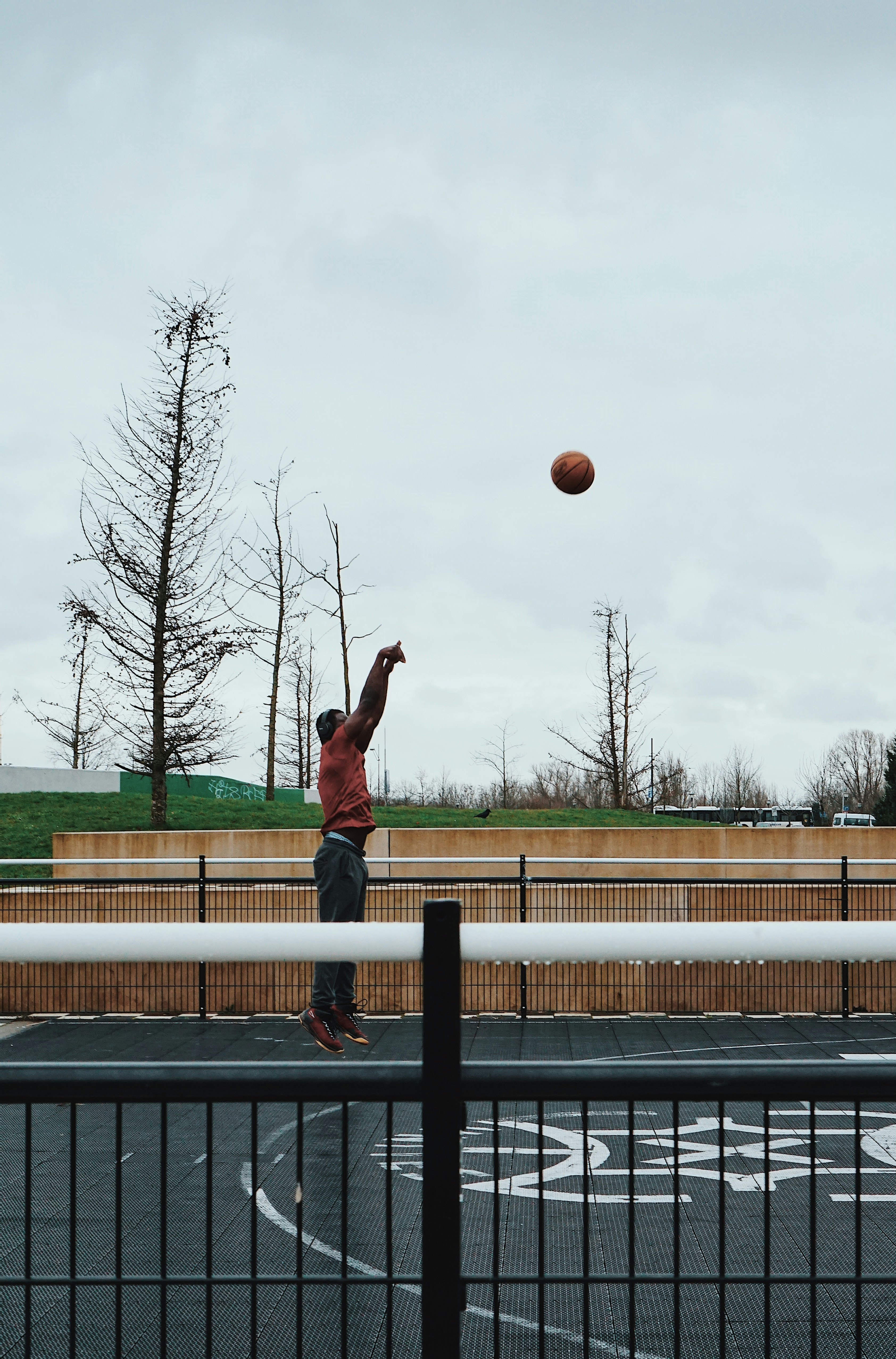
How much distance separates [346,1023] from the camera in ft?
28.2

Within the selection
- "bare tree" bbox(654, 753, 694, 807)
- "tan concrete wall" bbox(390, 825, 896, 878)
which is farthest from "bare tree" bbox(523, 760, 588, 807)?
"tan concrete wall" bbox(390, 825, 896, 878)

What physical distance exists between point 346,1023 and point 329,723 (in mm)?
2258

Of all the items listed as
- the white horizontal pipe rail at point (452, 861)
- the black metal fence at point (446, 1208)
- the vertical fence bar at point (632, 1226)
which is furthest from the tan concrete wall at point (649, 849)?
the vertical fence bar at point (632, 1226)

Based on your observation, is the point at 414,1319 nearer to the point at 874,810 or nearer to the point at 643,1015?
the point at 643,1015

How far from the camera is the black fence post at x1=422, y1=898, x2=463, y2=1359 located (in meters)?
2.26

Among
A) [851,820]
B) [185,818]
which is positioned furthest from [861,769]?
[185,818]

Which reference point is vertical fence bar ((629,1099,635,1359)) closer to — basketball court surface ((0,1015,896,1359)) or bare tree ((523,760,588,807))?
basketball court surface ((0,1015,896,1359))

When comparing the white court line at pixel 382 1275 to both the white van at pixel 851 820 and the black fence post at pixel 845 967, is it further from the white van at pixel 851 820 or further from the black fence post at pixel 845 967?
the white van at pixel 851 820

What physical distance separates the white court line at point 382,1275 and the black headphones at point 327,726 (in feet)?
10.8

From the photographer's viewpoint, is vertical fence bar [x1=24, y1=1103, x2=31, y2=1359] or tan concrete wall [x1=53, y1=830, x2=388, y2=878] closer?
vertical fence bar [x1=24, y1=1103, x2=31, y2=1359]

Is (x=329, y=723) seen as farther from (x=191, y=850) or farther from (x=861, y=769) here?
(x=861, y=769)

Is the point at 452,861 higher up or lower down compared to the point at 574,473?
lower down

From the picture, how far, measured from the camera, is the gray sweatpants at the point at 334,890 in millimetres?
8695

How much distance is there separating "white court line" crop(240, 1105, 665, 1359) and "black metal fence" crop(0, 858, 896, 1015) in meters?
5.36
